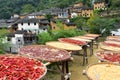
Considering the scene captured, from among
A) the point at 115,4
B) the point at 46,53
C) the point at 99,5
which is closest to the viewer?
the point at 46,53

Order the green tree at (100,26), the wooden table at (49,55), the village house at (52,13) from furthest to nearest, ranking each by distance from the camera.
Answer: the village house at (52,13)
the green tree at (100,26)
the wooden table at (49,55)

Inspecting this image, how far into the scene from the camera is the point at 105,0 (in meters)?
51.2

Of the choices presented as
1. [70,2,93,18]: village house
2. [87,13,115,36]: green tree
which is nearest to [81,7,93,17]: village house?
[70,2,93,18]: village house

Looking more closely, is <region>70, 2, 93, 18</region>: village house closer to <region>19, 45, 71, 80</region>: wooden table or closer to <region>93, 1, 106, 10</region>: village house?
<region>93, 1, 106, 10</region>: village house

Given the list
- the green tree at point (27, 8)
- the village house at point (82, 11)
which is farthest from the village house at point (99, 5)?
the green tree at point (27, 8)

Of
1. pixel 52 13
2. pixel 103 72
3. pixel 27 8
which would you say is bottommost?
pixel 103 72

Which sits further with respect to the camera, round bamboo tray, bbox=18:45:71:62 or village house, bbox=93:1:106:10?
village house, bbox=93:1:106:10

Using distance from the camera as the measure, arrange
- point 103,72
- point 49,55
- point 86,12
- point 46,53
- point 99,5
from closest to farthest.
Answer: point 103,72 → point 49,55 → point 46,53 → point 86,12 → point 99,5

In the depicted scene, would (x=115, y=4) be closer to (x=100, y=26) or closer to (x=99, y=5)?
(x=99, y=5)

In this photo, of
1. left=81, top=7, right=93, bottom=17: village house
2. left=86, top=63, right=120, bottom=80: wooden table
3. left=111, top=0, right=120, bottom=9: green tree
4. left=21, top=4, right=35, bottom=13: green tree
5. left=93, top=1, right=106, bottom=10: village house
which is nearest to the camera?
left=86, top=63, right=120, bottom=80: wooden table

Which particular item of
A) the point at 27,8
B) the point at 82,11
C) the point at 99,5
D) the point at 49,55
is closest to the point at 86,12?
the point at 82,11

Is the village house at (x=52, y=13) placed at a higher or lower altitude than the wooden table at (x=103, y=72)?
higher

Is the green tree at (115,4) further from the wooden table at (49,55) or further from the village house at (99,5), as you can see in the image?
the wooden table at (49,55)

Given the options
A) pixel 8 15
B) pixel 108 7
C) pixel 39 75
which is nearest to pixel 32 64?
pixel 39 75
